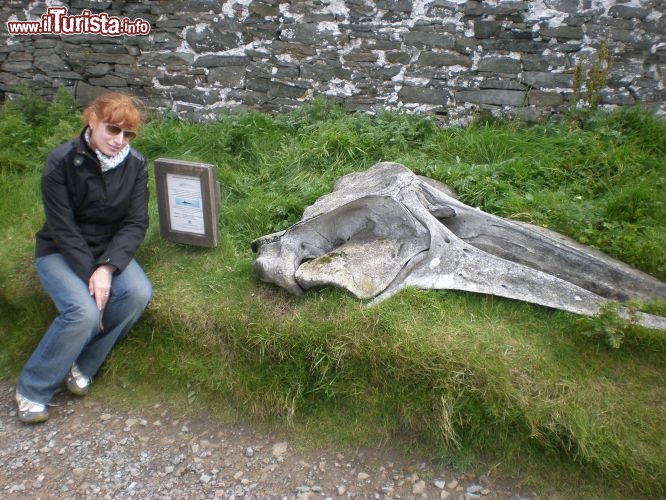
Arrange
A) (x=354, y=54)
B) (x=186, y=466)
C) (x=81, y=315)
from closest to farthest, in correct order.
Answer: (x=186, y=466)
(x=81, y=315)
(x=354, y=54)

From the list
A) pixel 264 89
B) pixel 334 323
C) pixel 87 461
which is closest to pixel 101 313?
pixel 87 461

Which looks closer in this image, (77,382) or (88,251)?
(88,251)

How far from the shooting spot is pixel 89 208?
3.01 meters

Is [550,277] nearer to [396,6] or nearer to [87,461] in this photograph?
[87,461]

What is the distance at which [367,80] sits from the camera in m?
5.36

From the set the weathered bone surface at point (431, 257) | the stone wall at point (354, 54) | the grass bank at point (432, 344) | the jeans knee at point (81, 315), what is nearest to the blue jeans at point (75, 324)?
the jeans knee at point (81, 315)

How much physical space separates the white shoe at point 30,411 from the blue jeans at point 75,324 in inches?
1.0

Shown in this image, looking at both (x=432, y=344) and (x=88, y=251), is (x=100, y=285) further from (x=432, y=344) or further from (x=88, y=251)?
(x=432, y=344)

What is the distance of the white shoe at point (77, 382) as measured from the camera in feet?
10.2

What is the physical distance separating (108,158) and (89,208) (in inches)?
11.0

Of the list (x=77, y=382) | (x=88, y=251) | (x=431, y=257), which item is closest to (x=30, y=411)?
(x=77, y=382)

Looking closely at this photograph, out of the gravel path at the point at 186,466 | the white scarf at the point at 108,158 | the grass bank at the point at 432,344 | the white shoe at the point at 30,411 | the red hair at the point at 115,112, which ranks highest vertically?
the red hair at the point at 115,112

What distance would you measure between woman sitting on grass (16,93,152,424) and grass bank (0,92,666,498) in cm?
22

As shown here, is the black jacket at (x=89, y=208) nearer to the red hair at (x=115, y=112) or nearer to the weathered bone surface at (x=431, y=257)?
the red hair at (x=115, y=112)
